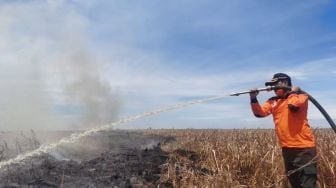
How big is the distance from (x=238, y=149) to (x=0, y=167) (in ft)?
18.7

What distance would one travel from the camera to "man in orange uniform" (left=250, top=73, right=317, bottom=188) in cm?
788

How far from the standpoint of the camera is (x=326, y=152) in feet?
32.5

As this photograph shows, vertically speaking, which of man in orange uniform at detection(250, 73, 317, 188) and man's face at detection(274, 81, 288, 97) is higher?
man's face at detection(274, 81, 288, 97)

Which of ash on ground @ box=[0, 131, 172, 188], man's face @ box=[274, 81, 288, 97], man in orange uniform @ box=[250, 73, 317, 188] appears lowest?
ash on ground @ box=[0, 131, 172, 188]

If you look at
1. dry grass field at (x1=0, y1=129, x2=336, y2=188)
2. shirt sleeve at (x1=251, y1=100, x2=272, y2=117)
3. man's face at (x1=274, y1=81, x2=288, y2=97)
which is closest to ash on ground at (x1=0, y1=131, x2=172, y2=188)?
dry grass field at (x1=0, y1=129, x2=336, y2=188)

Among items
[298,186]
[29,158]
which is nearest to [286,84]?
[298,186]

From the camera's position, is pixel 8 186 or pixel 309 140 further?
pixel 8 186

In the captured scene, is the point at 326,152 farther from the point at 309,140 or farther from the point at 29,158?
the point at 29,158

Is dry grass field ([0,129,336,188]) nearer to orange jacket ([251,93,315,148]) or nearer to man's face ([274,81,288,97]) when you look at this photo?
orange jacket ([251,93,315,148])

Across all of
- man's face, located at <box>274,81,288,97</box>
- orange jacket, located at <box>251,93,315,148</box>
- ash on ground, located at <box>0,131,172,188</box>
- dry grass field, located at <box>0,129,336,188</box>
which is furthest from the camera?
ash on ground, located at <box>0,131,172,188</box>

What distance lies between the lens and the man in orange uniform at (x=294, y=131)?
7883 mm

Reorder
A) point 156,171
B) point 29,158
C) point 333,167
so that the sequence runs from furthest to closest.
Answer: point 29,158, point 156,171, point 333,167

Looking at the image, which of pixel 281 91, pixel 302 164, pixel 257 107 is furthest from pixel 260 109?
pixel 302 164

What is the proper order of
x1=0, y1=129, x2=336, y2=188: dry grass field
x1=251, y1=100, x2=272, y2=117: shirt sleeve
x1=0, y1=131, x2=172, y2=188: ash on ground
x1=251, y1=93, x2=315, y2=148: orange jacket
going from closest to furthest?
x1=251, y1=93, x2=315, y2=148: orange jacket
x1=251, y1=100, x2=272, y2=117: shirt sleeve
x1=0, y1=129, x2=336, y2=188: dry grass field
x1=0, y1=131, x2=172, y2=188: ash on ground
